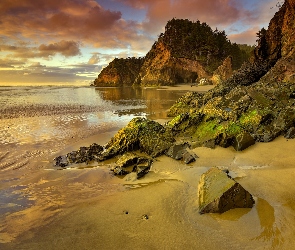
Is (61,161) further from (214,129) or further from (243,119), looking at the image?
(243,119)

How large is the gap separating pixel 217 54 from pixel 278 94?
2723 inches

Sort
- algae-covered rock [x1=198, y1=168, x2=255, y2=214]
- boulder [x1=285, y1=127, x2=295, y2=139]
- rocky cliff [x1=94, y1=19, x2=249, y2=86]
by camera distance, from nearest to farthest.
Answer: algae-covered rock [x1=198, y1=168, x2=255, y2=214]
boulder [x1=285, y1=127, x2=295, y2=139]
rocky cliff [x1=94, y1=19, x2=249, y2=86]

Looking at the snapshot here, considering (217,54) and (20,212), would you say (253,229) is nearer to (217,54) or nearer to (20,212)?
(20,212)

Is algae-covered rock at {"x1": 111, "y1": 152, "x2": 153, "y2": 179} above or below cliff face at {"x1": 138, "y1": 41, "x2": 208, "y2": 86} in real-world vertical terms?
below

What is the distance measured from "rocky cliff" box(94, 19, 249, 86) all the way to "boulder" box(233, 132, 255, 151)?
57.3 m

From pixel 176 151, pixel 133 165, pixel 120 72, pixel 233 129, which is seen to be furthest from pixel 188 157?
pixel 120 72

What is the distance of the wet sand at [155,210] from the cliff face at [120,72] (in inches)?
3755

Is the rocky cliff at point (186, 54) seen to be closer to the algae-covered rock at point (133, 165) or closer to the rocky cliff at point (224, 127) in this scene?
the rocky cliff at point (224, 127)

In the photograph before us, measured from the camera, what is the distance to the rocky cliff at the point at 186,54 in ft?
224

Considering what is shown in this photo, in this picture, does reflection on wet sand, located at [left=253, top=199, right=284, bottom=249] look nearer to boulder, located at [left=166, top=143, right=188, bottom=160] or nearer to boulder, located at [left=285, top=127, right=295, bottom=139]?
boulder, located at [left=166, top=143, right=188, bottom=160]

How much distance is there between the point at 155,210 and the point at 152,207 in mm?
129

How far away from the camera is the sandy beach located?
3.51 metres

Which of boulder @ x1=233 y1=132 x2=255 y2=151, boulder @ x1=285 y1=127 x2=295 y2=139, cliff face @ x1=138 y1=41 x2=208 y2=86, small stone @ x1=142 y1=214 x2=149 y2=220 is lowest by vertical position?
small stone @ x1=142 y1=214 x2=149 y2=220

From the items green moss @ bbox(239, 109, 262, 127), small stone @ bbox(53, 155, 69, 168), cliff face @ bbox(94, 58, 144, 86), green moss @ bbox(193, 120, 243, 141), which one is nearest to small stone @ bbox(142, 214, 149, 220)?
small stone @ bbox(53, 155, 69, 168)
